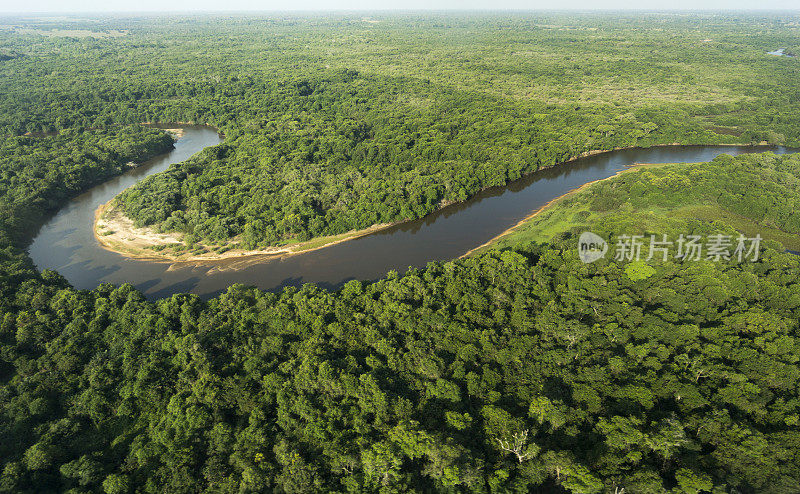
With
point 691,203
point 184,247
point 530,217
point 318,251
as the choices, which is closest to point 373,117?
point 530,217

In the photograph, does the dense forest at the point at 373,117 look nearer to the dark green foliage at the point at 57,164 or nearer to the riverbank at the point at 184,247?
the riverbank at the point at 184,247

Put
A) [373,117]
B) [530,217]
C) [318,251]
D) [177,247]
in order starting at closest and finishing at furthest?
[177,247], [318,251], [530,217], [373,117]

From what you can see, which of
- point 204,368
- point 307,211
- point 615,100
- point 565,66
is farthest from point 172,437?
point 565,66

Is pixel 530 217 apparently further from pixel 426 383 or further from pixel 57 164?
pixel 57 164

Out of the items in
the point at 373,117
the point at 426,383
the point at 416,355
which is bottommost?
the point at 426,383

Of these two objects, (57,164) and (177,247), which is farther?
(57,164)

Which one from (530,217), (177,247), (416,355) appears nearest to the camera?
(416,355)

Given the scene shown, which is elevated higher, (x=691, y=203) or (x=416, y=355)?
(x=691, y=203)
